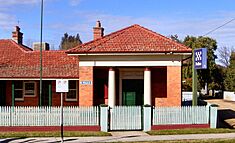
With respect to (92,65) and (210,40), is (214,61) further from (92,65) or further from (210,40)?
(92,65)

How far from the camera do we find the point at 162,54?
1027 inches

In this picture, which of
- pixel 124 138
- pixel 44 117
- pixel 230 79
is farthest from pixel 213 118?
pixel 230 79

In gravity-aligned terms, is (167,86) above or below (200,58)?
below

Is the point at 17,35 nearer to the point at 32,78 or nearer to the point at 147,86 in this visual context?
the point at 32,78

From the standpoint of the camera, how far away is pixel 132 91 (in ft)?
94.1

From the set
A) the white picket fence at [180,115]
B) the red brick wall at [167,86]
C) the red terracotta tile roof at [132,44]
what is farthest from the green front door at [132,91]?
the white picket fence at [180,115]

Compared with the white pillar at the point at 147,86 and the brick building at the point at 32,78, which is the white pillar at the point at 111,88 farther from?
the brick building at the point at 32,78

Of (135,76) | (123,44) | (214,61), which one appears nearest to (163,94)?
(135,76)

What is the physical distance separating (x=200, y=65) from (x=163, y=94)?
184 inches

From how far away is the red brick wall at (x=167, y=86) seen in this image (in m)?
26.1

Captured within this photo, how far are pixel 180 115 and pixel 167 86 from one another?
375 centimetres

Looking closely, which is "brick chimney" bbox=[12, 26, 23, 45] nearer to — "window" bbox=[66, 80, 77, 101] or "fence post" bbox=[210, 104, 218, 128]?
"window" bbox=[66, 80, 77, 101]

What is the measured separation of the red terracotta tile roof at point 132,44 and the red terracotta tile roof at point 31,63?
3499 millimetres

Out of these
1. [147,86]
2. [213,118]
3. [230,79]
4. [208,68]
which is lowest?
[213,118]
